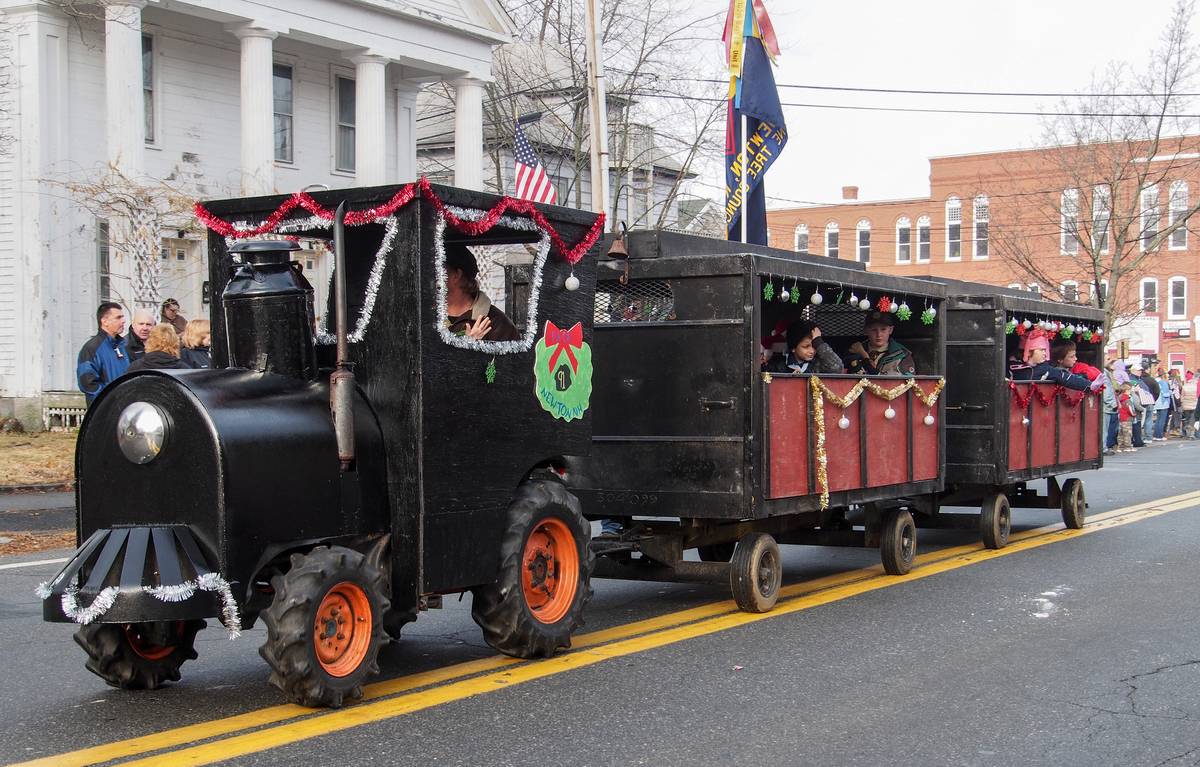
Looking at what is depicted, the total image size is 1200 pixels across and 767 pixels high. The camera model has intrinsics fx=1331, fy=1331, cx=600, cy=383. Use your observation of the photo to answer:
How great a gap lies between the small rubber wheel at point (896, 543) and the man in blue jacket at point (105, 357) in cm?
720

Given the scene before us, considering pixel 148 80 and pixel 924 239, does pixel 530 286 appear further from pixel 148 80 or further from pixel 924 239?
pixel 924 239

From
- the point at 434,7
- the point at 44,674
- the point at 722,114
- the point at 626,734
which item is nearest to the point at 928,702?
the point at 626,734

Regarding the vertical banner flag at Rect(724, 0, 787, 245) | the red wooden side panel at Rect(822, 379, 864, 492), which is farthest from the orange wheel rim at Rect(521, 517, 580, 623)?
the vertical banner flag at Rect(724, 0, 787, 245)

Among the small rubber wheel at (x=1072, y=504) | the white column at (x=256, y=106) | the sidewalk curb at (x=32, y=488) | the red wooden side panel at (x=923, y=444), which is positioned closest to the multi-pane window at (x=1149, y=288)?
the white column at (x=256, y=106)

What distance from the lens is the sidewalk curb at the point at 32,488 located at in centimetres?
1523

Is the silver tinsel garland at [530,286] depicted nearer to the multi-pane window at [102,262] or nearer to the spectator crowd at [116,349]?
the spectator crowd at [116,349]

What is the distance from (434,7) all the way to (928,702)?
932 inches

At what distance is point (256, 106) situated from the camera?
24016 mm

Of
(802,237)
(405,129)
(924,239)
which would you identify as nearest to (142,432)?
(405,129)

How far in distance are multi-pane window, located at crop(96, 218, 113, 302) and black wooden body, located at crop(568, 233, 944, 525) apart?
53.6 feet

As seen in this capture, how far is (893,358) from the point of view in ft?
34.7

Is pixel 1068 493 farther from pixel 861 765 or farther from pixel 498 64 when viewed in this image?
pixel 498 64

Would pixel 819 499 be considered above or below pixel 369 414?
below

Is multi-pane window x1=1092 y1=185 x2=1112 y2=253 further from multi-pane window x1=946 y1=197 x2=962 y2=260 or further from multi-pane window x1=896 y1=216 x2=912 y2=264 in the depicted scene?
multi-pane window x1=896 y1=216 x2=912 y2=264
